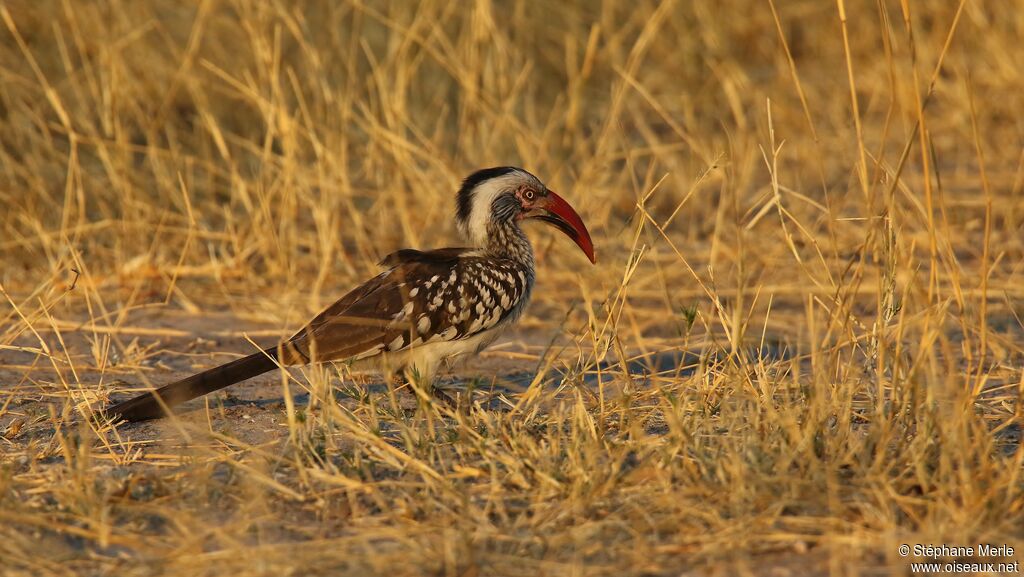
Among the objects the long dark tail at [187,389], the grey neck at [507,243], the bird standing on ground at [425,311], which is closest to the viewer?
the long dark tail at [187,389]

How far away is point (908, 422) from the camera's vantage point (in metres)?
3.34

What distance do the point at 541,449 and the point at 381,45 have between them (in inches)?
226

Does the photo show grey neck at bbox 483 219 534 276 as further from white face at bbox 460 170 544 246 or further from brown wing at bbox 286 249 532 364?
brown wing at bbox 286 249 532 364

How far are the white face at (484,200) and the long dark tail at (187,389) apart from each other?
3.70 ft

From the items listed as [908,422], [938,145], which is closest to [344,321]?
[908,422]

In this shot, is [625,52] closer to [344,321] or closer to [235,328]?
[235,328]

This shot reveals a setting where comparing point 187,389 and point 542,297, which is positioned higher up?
point 187,389

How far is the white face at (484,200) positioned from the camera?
487cm

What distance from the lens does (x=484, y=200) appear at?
16.0 feet

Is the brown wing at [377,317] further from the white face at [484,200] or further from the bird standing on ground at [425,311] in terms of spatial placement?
the white face at [484,200]

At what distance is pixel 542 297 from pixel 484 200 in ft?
3.41

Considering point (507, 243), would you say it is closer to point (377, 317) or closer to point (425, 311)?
point (425, 311)

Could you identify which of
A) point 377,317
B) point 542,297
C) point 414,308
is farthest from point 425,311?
point 542,297

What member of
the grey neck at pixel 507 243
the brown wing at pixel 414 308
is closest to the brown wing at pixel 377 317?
the brown wing at pixel 414 308
